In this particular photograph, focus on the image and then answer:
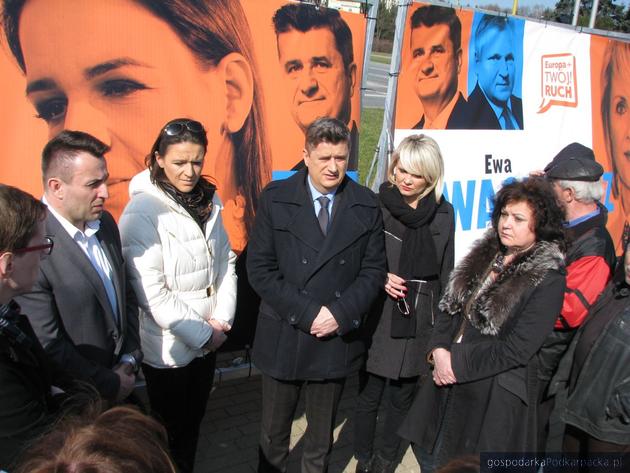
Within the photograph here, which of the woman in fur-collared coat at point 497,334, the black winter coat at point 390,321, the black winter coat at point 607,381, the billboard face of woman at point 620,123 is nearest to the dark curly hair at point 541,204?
the woman in fur-collared coat at point 497,334

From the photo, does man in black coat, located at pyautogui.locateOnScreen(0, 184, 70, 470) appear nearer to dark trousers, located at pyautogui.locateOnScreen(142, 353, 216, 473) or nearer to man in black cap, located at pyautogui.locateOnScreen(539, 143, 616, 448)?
dark trousers, located at pyautogui.locateOnScreen(142, 353, 216, 473)

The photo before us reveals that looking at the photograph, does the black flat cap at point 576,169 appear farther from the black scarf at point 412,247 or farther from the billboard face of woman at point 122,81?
the billboard face of woman at point 122,81

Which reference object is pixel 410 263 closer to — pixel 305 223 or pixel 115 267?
pixel 305 223

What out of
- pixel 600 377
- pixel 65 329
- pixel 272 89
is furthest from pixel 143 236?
pixel 600 377

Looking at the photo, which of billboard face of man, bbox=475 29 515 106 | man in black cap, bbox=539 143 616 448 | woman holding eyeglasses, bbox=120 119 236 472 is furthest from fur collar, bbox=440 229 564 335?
billboard face of man, bbox=475 29 515 106

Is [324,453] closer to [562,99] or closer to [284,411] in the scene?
[284,411]

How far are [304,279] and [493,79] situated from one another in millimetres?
2519

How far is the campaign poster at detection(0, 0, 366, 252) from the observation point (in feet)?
7.86

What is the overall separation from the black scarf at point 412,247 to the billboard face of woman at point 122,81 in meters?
1.02

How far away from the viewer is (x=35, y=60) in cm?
237

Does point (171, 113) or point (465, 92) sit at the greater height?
point (465, 92)

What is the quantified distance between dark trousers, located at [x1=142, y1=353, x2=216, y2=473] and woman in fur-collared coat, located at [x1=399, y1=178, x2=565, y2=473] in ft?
3.39

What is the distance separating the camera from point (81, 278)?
1892mm

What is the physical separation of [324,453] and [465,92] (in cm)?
269
